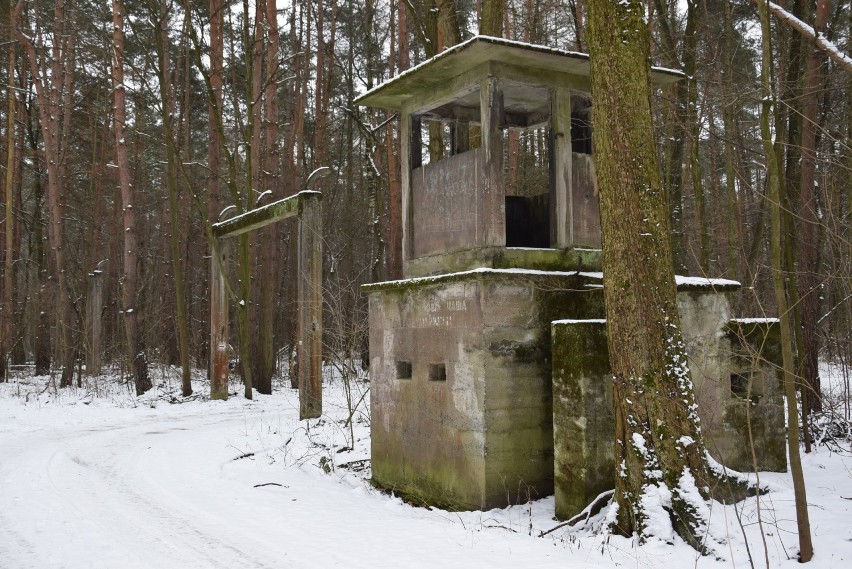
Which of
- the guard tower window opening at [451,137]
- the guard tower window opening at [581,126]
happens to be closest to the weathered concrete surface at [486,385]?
the guard tower window opening at [581,126]

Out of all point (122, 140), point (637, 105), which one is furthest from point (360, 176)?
point (637, 105)

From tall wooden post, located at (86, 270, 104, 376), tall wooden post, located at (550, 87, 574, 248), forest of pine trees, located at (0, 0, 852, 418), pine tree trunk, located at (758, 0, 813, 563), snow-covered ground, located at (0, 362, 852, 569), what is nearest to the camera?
pine tree trunk, located at (758, 0, 813, 563)

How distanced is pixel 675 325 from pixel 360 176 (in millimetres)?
21878

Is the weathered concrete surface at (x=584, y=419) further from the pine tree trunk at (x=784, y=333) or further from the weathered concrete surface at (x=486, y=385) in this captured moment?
the pine tree trunk at (x=784, y=333)

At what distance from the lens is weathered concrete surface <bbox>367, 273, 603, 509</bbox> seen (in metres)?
6.17

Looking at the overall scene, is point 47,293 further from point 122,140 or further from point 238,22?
point 238,22

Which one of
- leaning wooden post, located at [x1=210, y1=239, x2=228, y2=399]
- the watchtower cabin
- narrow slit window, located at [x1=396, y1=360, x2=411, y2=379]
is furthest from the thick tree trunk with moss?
leaning wooden post, located at [x1=210, y1=239, x2=228, y2=399]

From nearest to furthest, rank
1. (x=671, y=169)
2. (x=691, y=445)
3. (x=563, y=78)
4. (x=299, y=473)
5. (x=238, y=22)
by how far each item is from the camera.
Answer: (x=691, y=445)
(x=563, y=78)
(x=299, y=473)
(x=671, y=169)
(x=238, y=22)

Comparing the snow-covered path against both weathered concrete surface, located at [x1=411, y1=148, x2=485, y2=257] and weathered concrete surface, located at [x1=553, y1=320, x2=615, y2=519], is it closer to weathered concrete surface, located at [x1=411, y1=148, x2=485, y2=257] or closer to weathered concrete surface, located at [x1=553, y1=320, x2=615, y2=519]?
weathered concrete surface, located at [x1=553, y1=320, x2=615, y2=519]

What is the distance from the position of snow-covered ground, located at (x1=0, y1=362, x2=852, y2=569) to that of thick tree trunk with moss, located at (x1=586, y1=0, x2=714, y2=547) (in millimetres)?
361

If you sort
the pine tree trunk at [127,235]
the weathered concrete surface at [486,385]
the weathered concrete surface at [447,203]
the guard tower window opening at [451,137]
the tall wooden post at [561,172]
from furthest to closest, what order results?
the pine tree trunk at [127,235], the guard tower window opening at [451,137], the tall wooden post at [561,172], the weathered concrete surface at [447,203], the weathered concrete surface at [486,385]

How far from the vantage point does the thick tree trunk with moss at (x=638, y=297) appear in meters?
4.93

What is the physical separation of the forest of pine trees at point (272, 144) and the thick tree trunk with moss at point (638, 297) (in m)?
3.82

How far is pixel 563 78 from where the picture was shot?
7.16 metres
